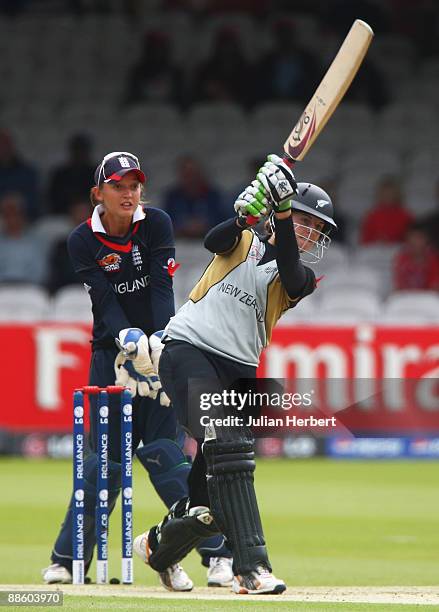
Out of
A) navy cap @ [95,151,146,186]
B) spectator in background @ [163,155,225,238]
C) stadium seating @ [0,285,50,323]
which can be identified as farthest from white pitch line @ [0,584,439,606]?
spectator in background @ [163,155,225,238]

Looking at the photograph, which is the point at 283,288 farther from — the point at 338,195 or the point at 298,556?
the point at 338,195

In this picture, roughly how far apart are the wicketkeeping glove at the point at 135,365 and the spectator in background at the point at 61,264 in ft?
24.2

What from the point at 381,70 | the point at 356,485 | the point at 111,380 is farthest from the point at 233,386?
the point at 381,70

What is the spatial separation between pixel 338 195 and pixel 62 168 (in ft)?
9.23

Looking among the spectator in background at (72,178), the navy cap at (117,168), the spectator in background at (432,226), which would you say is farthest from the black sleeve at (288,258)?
the spectator in background at (72,178)

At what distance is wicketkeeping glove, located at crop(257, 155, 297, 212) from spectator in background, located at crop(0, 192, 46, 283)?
27.8 feet

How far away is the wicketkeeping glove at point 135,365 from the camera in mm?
5695

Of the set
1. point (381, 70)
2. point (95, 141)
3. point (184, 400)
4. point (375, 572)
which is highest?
point (381, 70)

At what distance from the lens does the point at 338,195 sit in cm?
1448

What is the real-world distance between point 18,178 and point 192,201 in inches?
71.1

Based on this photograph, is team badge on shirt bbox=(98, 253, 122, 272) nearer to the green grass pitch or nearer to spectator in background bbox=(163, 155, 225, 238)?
the green grass pitch

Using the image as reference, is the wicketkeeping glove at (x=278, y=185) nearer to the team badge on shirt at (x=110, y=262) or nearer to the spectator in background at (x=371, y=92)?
the team badge on shirt at (x=110, y=262)

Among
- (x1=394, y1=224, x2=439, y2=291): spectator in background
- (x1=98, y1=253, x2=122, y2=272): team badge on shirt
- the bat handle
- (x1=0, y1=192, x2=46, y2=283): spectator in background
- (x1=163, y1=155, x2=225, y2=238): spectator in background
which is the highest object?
(x1=163, y1=155, x2=225, y2=238): spectator in background

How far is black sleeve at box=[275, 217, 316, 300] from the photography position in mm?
5051
